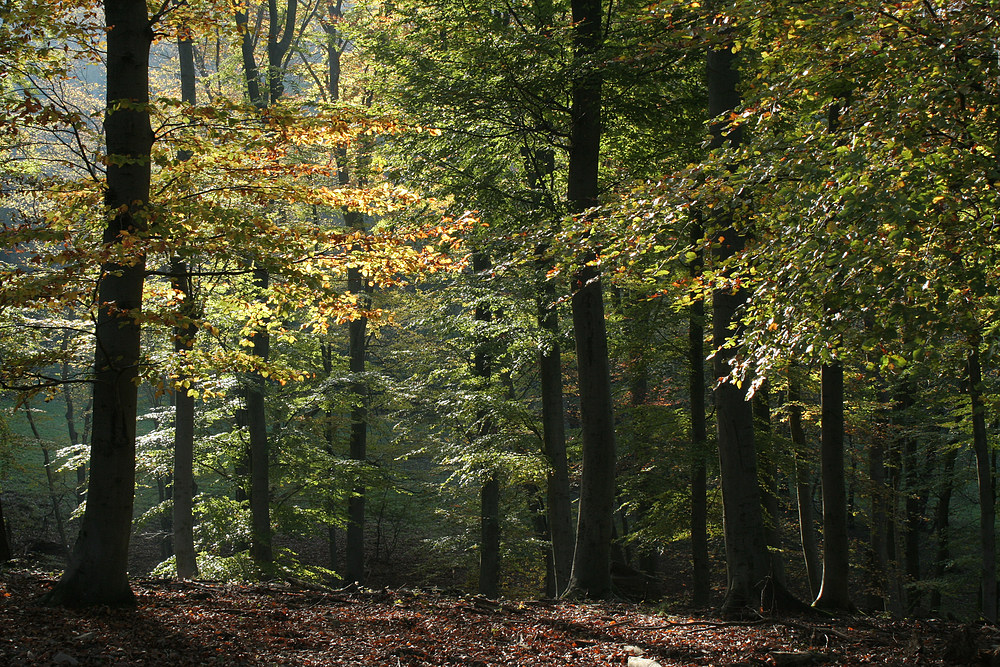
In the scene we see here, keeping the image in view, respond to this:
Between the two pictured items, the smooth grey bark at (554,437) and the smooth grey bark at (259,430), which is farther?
the smooth grey bark at (259,430)

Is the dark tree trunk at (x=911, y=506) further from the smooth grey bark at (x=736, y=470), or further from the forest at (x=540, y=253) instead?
the smooth grey bark at (x=736, y=470)

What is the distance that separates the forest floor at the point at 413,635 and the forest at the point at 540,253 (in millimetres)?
320

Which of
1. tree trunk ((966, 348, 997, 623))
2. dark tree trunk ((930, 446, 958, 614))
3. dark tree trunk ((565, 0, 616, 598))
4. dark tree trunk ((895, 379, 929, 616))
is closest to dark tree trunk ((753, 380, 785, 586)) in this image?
tree trunk ((966, 348, 997, 623))

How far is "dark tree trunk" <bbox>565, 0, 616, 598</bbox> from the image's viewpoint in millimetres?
9062

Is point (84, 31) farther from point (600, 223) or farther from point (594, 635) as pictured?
point (594, 635)

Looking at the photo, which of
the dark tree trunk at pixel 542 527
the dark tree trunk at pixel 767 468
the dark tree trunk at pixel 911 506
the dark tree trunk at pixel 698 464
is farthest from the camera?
the dark tree trunk at pixel 911 506

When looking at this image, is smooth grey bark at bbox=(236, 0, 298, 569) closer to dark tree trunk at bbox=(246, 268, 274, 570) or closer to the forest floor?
dark tree trunk at bbox=(246, 268, 274, 570)

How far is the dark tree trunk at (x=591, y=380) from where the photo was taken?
357 inches

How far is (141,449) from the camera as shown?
577 inches

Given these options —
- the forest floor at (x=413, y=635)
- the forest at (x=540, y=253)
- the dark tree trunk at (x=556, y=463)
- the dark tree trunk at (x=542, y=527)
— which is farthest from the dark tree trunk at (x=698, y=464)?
the forest floor at (x=413, y=635)

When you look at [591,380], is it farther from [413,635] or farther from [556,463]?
[413,635]

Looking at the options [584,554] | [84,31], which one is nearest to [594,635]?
[584,554]

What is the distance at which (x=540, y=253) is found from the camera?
1070cm

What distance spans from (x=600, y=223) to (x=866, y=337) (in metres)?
2.65
